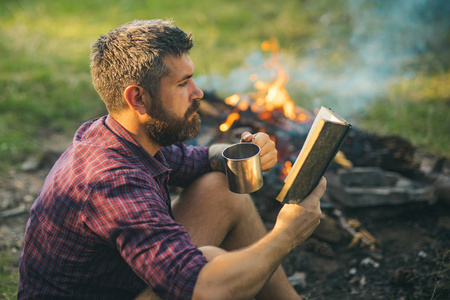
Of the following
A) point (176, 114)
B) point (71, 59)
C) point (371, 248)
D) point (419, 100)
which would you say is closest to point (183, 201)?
point (176, 114)

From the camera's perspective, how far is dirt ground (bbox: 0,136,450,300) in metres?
3.22

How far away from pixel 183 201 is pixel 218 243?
0.41 meters

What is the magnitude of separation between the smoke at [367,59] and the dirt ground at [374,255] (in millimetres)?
2983

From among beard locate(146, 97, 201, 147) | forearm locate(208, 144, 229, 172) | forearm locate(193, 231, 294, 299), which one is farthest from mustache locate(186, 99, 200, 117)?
forearm locate(193, 231, 294, 299)

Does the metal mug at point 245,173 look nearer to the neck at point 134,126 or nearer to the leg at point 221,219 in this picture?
the leg at point 221,219

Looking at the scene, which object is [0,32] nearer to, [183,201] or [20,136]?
[20,136]

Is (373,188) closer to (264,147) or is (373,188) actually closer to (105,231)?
(264,147)

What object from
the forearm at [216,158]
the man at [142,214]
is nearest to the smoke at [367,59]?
the forearm at [216,158]

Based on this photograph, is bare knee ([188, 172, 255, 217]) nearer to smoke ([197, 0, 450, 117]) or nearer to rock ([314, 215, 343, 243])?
rock ([314, 215, 343, 243])

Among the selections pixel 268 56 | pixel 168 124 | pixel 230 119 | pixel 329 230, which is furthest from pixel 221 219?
pixel 268 56

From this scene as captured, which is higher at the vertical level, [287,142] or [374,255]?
[287,142]

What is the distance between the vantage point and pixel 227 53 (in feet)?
30.4

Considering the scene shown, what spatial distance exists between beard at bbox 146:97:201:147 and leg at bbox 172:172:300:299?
18.6 inches

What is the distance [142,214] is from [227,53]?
7647 millimetres
